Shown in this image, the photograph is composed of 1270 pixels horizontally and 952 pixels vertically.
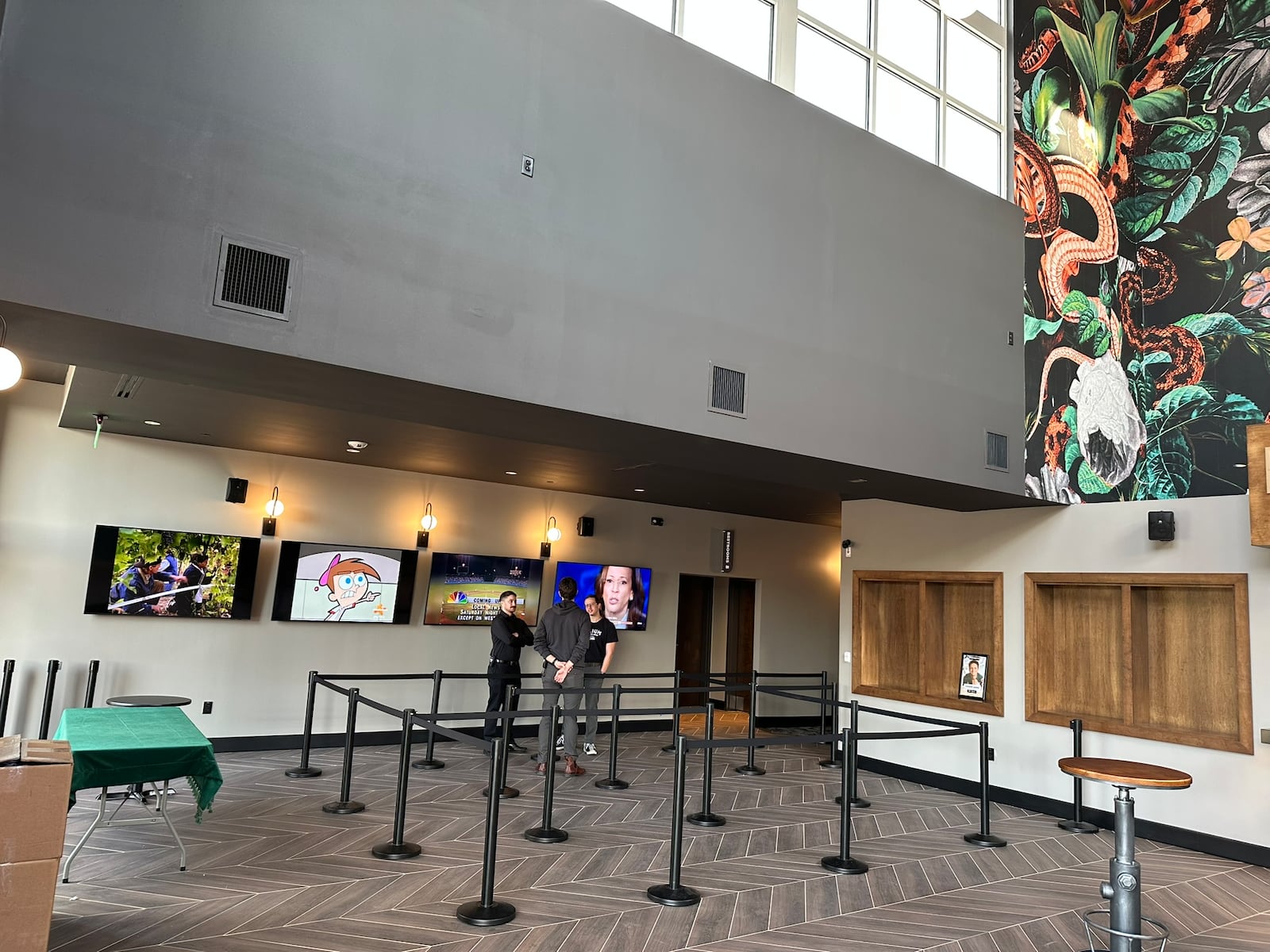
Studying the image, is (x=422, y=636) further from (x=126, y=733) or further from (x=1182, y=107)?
(x=1182, y=107)

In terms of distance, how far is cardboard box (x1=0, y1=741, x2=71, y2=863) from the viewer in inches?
104

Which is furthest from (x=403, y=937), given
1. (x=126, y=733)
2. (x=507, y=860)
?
(x=126, y=733)

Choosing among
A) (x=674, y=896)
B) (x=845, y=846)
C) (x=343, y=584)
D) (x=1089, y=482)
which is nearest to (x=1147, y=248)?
(x=1089, y=482)

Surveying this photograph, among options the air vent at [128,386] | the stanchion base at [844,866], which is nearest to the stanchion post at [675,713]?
the stanchion base at [844,866]

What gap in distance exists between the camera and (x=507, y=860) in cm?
478

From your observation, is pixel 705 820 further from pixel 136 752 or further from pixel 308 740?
pixel 136 752

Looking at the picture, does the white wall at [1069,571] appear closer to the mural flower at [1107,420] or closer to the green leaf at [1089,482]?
the green leaf at [1089,482]

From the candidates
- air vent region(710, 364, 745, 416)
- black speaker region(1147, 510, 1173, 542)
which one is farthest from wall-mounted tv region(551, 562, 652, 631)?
black speaker region(1147, 510, 1173, 542)

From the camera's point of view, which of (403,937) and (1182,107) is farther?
(1182,107)

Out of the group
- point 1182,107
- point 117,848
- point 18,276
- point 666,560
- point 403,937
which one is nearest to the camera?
point 18,276

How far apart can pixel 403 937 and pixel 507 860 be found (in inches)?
45.7

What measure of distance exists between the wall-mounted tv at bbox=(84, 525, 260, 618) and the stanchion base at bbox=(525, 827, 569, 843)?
13.0ft

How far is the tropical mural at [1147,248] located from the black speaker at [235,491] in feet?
22.2

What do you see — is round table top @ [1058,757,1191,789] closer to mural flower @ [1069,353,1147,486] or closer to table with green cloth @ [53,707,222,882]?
mural flower @ [1069,353,1147,486]
